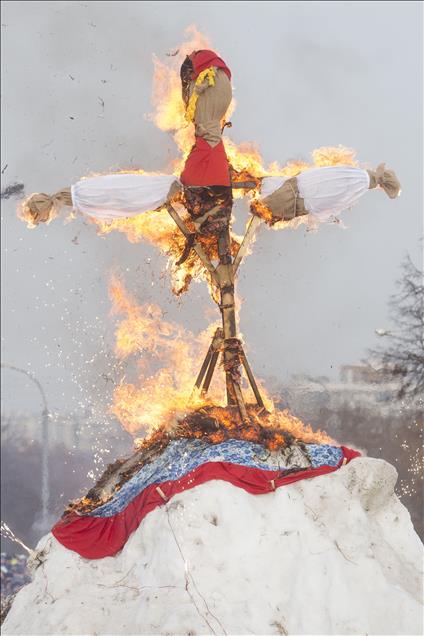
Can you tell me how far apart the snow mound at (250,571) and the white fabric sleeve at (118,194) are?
276 cm

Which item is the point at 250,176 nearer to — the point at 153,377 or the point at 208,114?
the point at 208,114

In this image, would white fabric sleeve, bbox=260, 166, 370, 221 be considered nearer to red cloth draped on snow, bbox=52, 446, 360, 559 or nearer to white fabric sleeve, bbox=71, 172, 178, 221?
white fabric sleeve, bbox=71, 172, 178, 221

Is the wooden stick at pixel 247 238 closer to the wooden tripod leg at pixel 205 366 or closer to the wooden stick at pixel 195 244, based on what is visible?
the wooden stick at pixel 195 244

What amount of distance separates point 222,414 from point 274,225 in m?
2.05

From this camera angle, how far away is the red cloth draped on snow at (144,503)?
5.66 meters

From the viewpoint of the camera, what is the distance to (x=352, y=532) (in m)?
5.60

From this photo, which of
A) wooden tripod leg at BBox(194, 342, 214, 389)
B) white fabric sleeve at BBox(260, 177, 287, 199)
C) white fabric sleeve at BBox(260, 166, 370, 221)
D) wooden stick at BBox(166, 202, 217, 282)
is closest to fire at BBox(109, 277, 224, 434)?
wooden tripod leg at BBox(194, 342, 214, 389)

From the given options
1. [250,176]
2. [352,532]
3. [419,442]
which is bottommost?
[419,442]

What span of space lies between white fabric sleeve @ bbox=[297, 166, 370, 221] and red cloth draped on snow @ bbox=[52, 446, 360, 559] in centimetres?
246

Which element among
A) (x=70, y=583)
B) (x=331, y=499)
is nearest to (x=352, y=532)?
(x=331, y=499)

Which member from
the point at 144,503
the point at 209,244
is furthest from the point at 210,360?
the point at 144,503

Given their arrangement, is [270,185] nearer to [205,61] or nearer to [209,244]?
[209,244]

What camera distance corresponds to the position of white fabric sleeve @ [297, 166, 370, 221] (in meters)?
6.62

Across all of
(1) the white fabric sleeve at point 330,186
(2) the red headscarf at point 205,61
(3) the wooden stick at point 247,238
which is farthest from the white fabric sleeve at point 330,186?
(2) the red headscarf at point 205,61
